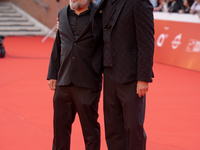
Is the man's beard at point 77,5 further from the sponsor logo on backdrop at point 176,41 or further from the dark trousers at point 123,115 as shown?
the sponsor logo on backdrop at point 176,41

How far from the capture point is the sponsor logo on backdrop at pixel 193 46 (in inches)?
325

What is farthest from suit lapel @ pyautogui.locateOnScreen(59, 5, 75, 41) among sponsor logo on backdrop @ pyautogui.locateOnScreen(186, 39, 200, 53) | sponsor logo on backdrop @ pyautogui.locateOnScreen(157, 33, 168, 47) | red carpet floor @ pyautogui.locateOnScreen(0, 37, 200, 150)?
sponsor logo on backdrop @ pyautogui.locateOnScreen(157, 33, 168, 47)

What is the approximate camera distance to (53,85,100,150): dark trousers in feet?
8.90

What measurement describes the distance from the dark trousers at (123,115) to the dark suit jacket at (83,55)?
0.12 m

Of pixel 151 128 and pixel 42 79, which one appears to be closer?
pixel 151 128

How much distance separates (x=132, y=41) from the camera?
251 cm

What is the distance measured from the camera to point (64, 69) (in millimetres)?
2807

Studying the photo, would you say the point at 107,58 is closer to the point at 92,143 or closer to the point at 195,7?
the point at 92,143

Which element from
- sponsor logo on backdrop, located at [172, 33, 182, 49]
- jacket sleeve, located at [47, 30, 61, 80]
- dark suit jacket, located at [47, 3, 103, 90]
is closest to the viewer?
dark suit jacket, located at [47, 3, 103, 90]

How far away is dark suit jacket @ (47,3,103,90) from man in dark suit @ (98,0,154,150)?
0.08 metres

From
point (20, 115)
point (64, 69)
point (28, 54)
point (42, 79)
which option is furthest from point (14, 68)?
point (64, 69)

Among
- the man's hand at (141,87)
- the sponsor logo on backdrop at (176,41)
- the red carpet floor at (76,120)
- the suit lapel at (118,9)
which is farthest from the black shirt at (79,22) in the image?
the sponsor logo on backdrop at (176,41)

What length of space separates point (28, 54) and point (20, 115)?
21.3 ft

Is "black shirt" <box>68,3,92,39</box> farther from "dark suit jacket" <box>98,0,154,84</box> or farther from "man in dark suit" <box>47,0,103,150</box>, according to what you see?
"dark suit jacket" <box>98,0,154,84</box>
